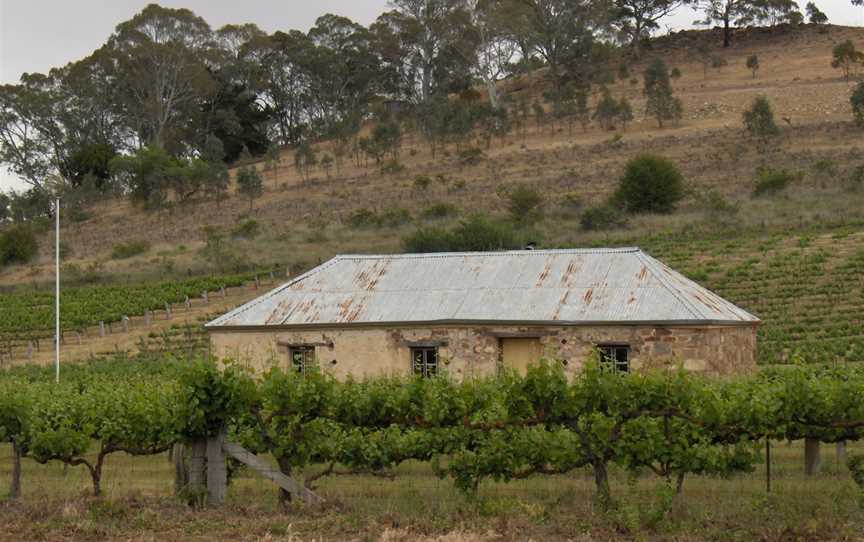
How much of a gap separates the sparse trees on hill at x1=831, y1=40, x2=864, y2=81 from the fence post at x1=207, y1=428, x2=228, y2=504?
68669 mm

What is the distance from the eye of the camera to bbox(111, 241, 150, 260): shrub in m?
54.4

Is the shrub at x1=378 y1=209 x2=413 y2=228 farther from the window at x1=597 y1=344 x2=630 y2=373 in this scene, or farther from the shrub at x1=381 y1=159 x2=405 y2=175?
the window at x1=597 y1=344 x2=630 y2=373

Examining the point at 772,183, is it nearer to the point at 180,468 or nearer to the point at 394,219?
the point at 394,219

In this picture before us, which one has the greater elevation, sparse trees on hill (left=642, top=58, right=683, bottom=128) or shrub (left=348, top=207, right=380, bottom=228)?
sparse trees on hill (left=642, top=58, right=683, bottom=128)

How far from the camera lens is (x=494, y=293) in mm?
24203

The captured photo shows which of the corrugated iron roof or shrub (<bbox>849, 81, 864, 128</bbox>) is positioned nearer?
the corrugated iron roof

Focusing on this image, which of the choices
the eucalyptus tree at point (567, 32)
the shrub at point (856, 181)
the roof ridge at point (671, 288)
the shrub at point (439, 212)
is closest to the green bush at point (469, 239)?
the shrub at point (439, 212)

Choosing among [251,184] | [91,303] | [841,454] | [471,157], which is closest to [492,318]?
[841,454]

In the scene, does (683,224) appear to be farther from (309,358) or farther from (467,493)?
(467,493)

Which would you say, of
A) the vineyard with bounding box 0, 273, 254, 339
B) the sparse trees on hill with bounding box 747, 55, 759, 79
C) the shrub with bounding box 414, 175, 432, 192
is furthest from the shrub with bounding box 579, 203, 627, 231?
the sparse trees on hill with bounding box 747, 55, 759, 79

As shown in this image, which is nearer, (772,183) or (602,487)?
(602,487)

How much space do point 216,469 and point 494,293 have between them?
12.3 meters

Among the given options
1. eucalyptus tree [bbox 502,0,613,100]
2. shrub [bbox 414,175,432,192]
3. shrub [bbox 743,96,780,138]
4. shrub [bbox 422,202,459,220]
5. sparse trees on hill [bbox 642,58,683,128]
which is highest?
eucalyptus tree [bbox 502,0,613,100]

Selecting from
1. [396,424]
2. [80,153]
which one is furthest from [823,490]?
[80,153]
